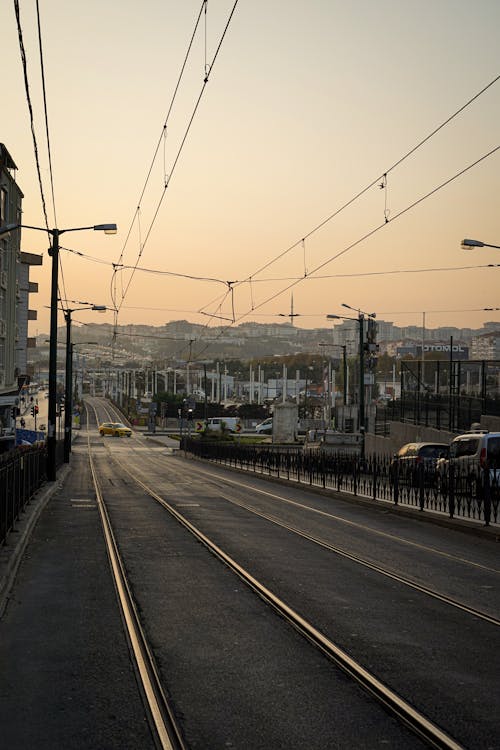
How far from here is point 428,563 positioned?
51.6 ft

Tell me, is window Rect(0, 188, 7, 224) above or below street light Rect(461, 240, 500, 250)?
above

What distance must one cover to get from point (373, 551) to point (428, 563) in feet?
5.47

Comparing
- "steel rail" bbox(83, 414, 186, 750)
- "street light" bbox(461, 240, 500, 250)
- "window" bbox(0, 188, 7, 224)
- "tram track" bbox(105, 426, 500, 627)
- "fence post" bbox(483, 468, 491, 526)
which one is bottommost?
"tram track" bbox(105, 426, 500, 627)

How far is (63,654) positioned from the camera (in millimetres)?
9148

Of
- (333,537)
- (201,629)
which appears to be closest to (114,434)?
(333,537)

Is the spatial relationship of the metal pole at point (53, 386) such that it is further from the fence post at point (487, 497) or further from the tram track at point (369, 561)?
the fence post at point (487, 497)

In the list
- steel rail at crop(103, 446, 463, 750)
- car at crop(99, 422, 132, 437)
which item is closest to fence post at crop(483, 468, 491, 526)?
steel rail at crop(103, 446, 463, 750)

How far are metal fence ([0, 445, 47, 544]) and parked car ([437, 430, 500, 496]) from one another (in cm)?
988

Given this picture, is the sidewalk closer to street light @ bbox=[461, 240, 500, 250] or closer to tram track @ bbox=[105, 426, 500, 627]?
tram track @ bbox=[105, 426, 500, 627]

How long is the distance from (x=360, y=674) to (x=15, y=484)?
1302 centimetres

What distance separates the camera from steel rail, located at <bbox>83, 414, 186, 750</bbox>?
666cm

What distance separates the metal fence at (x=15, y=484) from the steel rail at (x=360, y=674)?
4.44m

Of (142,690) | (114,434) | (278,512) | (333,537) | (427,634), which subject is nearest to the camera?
(142,690)

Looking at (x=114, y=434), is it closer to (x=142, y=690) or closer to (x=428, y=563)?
(x=428, y=563)
